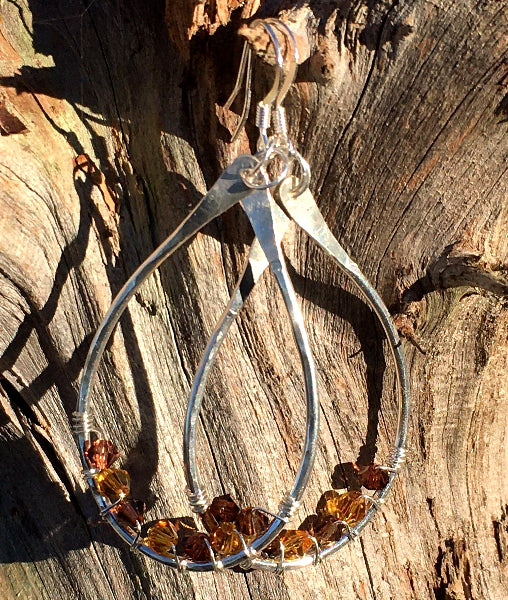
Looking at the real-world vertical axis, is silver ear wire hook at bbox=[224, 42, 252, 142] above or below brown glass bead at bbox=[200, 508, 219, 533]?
above

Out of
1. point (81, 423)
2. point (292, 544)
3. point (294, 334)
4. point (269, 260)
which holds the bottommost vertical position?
point (292, 544)

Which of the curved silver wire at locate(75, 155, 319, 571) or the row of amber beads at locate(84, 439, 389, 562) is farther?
the row of amber beads at locate(84, 439, 389, 562)

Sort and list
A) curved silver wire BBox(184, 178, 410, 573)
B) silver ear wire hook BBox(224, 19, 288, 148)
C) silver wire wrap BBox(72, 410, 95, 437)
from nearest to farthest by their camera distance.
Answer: silver ear wire hook BBox(224, 19, 288, 148)
curved silver wire BBox(184, 178, 410, 573)
silver wire wrap BBox(72, 410, 95, 437)

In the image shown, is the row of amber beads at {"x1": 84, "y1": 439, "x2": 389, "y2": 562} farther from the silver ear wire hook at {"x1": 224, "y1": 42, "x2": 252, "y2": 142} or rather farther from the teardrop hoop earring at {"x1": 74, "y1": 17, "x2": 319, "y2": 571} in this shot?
the silver ear wire hook at {"x1": 224, "y1": 42, "x2": 252, "y2": 142}

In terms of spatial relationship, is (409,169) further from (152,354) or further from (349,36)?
(152,354)

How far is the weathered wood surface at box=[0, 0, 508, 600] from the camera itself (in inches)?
46.7

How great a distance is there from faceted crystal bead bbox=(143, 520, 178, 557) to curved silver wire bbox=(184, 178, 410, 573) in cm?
17

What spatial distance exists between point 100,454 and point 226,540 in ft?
1.01

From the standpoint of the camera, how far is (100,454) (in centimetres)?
131

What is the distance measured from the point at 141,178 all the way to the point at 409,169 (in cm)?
53

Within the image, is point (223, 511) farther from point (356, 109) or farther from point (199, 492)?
point (356, 109)

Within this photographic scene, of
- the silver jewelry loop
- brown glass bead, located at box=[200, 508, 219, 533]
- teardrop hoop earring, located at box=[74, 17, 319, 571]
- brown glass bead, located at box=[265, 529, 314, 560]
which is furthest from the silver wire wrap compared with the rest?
the silver jewelry loop

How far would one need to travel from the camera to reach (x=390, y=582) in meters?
1.42

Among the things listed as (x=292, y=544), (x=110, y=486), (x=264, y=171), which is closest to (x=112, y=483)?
(x=110, y=486)
